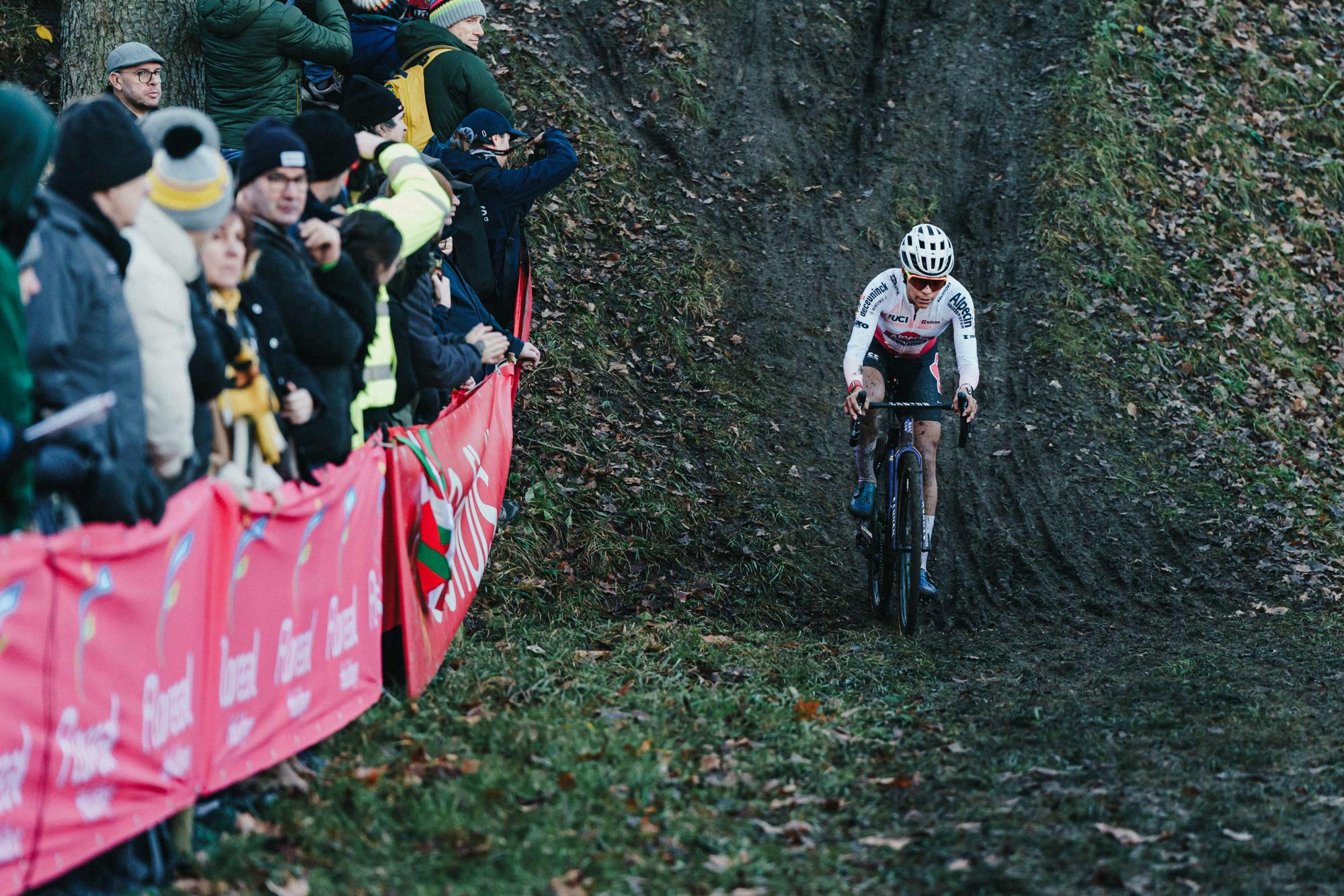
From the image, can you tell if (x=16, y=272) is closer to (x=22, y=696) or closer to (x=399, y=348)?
(x=22, y=696)

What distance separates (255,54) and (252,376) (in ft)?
15.4

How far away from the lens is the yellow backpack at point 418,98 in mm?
9297

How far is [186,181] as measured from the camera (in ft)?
14.4

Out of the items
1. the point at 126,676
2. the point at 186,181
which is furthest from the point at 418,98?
the point at 126,676

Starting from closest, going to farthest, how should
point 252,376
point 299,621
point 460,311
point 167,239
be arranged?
point 167,239
point 252,376
point 299,621
point 460,311

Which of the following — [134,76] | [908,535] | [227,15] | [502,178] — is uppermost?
[227,15]

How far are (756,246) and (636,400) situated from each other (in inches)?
140

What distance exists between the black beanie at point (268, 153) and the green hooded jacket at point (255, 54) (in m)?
3.91

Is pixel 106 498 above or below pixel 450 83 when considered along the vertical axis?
below

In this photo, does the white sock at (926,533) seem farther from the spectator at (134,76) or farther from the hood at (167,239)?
the hood at (167,239)

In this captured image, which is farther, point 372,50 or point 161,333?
point 372,50

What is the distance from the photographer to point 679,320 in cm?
1259

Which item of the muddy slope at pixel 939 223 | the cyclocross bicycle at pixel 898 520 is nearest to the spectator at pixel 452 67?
the cyclocross bicycle at pixel 898 520

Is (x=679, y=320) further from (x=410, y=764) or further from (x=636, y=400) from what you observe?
(x=410, y=764)
